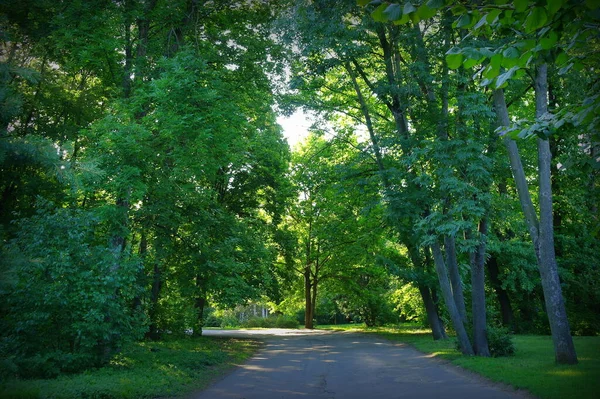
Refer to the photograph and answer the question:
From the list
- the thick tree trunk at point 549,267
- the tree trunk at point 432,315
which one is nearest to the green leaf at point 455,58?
the thick tree trunk at point 549,267

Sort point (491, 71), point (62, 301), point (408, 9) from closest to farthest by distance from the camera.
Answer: point (408, 9)
point (491, 71)
point (62, 301)

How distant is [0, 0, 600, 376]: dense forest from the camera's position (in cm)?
972

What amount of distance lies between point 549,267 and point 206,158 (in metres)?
9.79

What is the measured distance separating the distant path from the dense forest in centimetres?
262

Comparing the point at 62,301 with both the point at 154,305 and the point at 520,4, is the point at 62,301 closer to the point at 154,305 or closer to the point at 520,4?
the point at 154,305

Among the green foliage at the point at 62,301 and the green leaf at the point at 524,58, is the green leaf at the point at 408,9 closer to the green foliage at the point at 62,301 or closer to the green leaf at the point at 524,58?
the green leaf at the point at 524,58

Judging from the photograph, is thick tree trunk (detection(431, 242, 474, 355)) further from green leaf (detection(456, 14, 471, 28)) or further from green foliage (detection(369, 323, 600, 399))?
green leaf (detection(456, 14, 471, 28))

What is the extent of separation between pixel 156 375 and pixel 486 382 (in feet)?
24.8

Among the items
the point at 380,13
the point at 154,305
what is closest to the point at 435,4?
the point at 380,13

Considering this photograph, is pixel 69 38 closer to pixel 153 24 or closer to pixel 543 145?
pixel 153 24

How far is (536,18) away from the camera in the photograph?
295 centimetres

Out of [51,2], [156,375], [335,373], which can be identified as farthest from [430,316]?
[51,2]

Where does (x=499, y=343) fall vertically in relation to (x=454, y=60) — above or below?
below

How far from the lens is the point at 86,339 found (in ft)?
31.7
